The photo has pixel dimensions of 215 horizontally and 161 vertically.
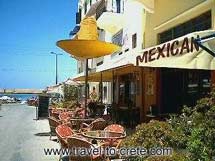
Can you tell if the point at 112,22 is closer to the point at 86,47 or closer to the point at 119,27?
the point at 119,27

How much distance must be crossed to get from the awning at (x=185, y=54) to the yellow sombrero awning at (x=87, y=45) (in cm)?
455

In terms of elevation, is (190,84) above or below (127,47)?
below

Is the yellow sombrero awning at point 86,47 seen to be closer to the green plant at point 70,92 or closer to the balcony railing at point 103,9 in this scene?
the balcony railing at point 103,9

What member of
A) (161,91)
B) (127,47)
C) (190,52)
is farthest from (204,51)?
(127,47)

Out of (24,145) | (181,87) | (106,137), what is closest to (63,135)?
(106,137)

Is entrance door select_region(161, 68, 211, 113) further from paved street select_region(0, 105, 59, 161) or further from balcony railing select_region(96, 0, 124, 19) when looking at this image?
balcony railing select_region(96, 0, 124, 19)

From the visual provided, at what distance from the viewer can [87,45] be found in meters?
13.5

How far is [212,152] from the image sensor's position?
5.67 meters

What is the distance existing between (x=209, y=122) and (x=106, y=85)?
85.6ft

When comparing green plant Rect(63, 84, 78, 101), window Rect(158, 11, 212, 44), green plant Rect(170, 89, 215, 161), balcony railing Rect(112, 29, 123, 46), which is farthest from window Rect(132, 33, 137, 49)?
green plant Rect(63, 84, 78, 101)

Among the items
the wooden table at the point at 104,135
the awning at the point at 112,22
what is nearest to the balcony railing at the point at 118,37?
the awning at the point at 112,22

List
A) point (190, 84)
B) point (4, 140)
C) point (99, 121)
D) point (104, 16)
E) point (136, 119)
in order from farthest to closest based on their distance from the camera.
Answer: point (104, 16) → point (136, 119) → point (4, 140) → point (190, 84) → point (99, 121)

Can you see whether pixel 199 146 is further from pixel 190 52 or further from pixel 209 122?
pixel 190 52

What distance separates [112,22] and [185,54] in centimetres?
1576
